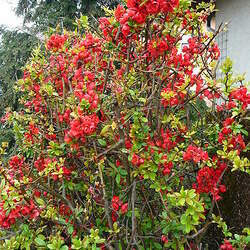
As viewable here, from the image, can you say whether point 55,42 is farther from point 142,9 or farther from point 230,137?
point 230,137

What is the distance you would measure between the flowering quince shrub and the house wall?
2.65 m

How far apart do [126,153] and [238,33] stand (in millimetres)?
3795

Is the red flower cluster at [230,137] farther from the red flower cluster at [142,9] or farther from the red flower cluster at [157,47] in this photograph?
the red flower cluster at [142,9]

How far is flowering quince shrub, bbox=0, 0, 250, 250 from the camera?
1.79m

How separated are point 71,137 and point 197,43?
126 cm

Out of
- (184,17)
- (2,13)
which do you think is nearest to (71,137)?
(184,17)

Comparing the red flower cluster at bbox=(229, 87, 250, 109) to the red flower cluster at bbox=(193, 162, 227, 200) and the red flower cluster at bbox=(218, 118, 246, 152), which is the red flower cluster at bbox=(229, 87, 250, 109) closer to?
the red flower cluster at bbox=(218, 118, 246, 152)

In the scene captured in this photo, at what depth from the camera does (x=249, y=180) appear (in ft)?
8.10

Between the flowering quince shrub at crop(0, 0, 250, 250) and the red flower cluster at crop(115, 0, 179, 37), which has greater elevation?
the red flower cluster at crop(115, 0, 179, 37)

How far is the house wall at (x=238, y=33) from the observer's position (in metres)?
4.88

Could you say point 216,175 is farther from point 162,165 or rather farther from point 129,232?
point 129,232

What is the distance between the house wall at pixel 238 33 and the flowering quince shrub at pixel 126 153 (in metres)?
2.65

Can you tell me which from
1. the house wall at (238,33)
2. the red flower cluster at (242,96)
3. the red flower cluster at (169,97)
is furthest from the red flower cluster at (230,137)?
the house wall at (238,33)

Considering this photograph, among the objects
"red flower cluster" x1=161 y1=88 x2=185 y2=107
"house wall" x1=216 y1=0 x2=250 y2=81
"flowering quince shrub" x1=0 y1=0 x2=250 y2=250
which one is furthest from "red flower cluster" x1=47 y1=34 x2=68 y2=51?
"house wall" x1=216 y1=0 x2=250 y2=81
